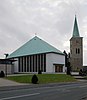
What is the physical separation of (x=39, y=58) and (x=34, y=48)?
5786 millimetres

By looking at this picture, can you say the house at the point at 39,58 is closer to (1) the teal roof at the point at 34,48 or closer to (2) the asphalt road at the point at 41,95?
(1) the teal roof at the point at 34,48

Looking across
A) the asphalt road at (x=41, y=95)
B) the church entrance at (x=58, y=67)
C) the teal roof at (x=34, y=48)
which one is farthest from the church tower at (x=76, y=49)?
the asphalt road at (x=41, y=95)

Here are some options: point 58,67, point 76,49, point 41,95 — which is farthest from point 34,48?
point 41,95

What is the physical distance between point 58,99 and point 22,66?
7663cm

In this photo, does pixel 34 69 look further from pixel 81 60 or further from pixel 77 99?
pixel 77 99

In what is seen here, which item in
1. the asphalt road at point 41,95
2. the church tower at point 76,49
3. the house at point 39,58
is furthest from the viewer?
the church tower at point 76,49

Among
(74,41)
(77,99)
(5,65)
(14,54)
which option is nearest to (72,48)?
(74,41)

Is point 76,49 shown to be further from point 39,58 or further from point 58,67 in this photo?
point 39,58

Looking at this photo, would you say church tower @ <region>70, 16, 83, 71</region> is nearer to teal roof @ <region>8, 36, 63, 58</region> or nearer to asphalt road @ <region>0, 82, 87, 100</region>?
teal roof @ <region>8, 36, 63, 58</region>

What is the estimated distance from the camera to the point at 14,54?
97750mm

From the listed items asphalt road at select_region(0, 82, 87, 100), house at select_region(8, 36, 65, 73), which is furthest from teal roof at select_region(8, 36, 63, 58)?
asphalt road at select_region(0, 82, 87, 100)

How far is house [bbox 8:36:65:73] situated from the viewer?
8675 centimetres

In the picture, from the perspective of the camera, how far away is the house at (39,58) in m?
86.8

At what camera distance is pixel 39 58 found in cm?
8806
